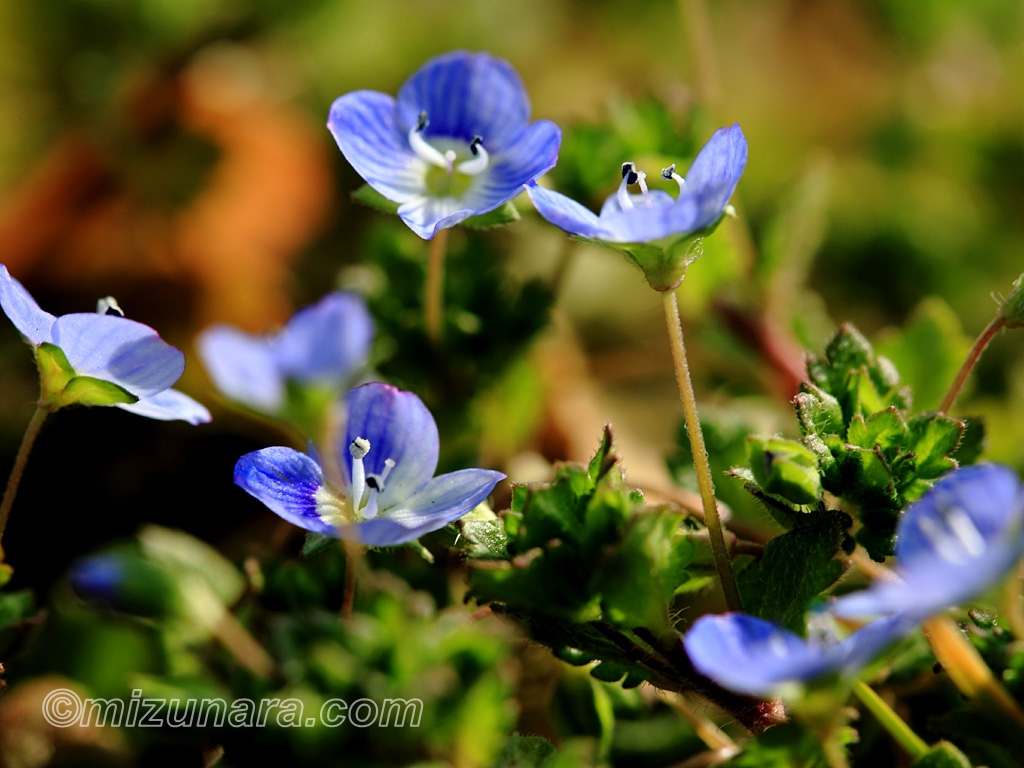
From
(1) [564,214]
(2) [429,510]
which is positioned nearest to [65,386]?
(2) [429,510]

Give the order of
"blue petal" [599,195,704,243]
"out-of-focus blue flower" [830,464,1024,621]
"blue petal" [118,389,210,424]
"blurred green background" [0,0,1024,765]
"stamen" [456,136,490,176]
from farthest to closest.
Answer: "blurred green background" [0,0,1024,765], "stamen" [456,136,490,176], "blue petal" [118,389,210,424], "blue petal" [599,195,704,243], "out-of-focus blue flower" [830,464,1024,621]

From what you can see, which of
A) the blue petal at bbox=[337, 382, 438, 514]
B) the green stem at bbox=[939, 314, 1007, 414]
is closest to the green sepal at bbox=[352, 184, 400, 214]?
the blue petal at bbox=[337, 382, 438, 514]

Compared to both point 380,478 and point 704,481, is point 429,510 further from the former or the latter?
point 704,481

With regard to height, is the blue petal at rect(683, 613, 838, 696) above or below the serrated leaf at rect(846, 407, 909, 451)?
below

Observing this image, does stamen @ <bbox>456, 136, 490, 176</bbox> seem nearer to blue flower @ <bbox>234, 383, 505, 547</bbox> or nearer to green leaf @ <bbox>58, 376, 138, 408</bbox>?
blue flower @ <bbox>234, 383, 505, 547</bbox>

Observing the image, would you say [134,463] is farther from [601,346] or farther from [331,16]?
[331,16]

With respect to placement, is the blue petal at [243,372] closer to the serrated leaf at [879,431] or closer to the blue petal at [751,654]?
the blue petal at [751,654]
